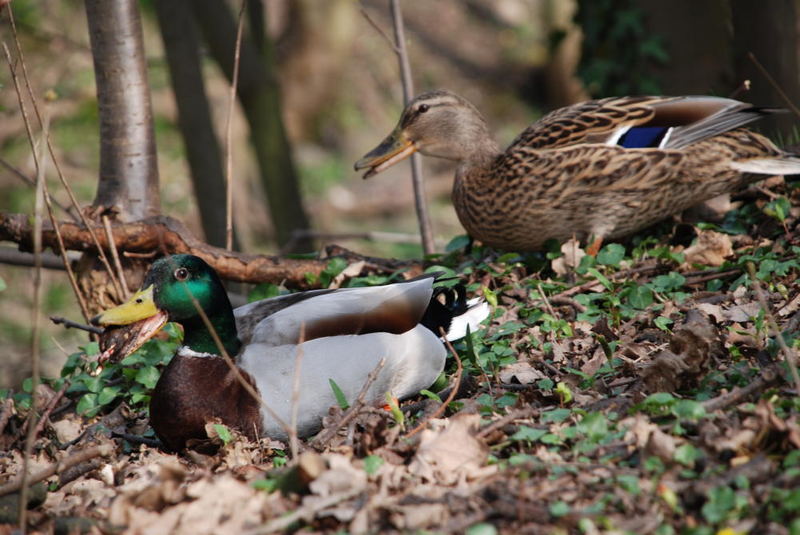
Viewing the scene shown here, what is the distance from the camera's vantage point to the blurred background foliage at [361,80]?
6.67m

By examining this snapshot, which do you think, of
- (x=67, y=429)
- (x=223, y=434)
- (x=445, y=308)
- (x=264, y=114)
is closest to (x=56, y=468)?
(x=223, y=434)

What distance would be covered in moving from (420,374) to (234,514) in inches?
53.2

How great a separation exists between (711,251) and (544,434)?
190 cm

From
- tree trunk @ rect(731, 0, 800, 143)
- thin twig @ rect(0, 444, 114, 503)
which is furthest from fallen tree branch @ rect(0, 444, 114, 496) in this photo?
tree trunk @ rect(731, 0, 800, 143)

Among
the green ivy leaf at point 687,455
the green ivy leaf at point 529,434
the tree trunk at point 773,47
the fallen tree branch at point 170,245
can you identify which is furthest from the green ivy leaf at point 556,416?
the tree trunk at point 773,47

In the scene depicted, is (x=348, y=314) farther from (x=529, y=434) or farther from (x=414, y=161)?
(x=414, y=161)

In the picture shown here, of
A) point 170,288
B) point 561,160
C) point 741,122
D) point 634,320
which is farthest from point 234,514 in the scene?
point 741,122

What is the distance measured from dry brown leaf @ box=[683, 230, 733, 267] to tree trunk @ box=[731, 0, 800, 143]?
151cm

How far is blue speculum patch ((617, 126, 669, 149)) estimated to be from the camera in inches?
182

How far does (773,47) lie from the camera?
577 centimetres

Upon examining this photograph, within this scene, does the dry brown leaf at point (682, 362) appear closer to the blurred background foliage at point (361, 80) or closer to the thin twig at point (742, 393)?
the thin twig at point (742, 393)

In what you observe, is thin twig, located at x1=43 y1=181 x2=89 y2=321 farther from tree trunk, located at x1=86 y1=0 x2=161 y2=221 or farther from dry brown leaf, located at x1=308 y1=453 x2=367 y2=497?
dry brown leaf, located at x1=308 y1=453 x2=367 y2=497

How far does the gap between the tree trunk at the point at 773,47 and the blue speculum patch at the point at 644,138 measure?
1.35m

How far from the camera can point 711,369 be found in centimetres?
325
